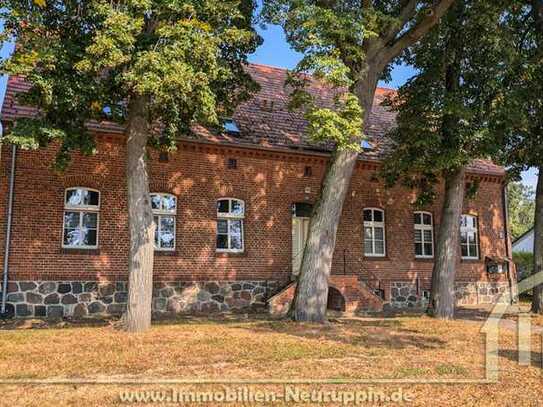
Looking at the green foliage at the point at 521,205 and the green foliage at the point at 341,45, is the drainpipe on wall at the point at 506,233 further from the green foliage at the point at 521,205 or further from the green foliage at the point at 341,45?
the green foliage at the point at 521,205

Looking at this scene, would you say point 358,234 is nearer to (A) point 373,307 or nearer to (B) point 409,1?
(A) point 373,307

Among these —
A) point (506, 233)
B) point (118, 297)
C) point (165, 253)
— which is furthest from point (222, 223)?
point (506, 233)

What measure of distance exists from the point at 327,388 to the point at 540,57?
465 inches

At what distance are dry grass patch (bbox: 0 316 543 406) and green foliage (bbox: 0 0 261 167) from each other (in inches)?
154

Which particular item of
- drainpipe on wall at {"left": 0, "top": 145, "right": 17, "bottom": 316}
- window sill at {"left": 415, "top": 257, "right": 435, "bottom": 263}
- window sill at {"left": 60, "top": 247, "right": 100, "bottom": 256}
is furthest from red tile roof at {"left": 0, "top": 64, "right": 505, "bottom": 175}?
window sill at {"left": 415, "top": 257, "right": 435, "bottom": 263}

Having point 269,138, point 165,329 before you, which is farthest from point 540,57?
point 165,329

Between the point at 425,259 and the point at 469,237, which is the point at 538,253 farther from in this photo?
the point at 469,237

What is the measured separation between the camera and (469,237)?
20812mm

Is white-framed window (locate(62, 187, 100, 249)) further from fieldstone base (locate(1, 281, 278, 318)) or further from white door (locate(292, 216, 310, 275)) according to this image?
white door (locate(292, 216, 310, 275))

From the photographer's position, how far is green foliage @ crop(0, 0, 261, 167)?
9484 millimetres

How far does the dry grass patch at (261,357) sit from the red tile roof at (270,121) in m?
6.41

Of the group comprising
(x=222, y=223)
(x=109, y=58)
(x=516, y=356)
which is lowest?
(x=516, y=356)

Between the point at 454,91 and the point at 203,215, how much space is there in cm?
777

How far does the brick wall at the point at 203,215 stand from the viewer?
13.9m
